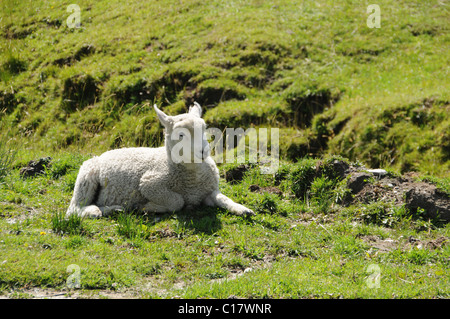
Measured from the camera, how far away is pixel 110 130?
1447 centimetres

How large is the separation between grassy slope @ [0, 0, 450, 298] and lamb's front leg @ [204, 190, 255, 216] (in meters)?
0.15

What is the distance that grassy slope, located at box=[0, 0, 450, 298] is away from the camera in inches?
252

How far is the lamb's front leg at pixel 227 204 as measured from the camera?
7965 mm

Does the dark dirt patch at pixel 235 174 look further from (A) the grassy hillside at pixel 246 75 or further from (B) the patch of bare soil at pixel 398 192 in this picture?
(A) the grassy hillside at pixel 246 75

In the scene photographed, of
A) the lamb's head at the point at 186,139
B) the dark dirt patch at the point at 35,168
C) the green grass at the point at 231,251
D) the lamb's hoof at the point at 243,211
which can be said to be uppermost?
the lamb's head at the point at 186,139

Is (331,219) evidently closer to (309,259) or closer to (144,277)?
(309,259)

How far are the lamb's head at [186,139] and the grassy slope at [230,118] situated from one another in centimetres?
104

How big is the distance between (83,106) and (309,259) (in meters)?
11.2

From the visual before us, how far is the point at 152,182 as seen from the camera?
26.4ft

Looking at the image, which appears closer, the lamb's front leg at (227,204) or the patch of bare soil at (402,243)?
the patch of bare soil at (402,243)

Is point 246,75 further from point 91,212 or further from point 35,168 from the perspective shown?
point 91,212

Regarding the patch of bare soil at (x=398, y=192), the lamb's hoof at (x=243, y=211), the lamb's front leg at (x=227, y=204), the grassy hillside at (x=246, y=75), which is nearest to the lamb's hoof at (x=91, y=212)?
the lamb's front leg at (x=227, y=204)

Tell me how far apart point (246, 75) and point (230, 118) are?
2147 mm

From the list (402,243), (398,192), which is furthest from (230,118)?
(402,243)
